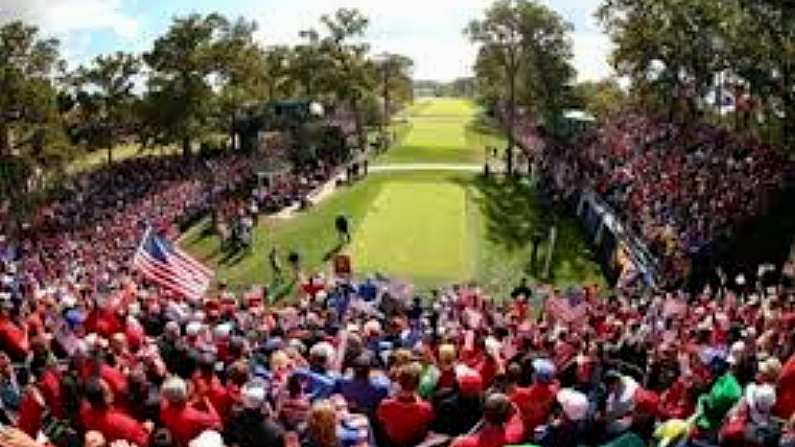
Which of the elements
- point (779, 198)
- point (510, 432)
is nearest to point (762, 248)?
point (779, 198)

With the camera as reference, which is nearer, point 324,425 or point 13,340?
point 324,425

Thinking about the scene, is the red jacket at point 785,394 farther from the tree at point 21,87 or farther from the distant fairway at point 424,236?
the tree at point 21,87

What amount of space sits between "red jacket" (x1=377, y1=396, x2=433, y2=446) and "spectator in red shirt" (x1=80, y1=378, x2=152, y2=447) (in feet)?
7.36

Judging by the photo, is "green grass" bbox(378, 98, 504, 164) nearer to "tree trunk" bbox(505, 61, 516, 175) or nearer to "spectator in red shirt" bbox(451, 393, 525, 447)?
"tree trunk" bbox(505, 61, 516, 175)

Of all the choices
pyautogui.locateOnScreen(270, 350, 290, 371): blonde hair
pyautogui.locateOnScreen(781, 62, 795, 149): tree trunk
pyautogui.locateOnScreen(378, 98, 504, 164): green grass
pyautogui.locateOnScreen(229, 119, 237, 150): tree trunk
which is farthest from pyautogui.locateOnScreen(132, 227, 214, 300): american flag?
pyautogui.locateOnScreen(229, 119, 237, 150): tree trunk

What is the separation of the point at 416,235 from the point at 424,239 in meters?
1.16

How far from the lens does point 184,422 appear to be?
12812 millimetres

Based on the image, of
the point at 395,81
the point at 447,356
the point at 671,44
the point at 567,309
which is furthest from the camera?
the point at 395,81

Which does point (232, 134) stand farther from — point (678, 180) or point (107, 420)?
point (107, 420)

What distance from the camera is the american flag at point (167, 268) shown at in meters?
29.8

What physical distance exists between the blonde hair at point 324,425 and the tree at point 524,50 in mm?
70160

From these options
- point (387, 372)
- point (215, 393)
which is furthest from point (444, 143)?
point (215, 393)

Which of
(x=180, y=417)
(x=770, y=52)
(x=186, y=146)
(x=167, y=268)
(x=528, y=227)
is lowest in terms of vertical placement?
(x=528, y=227)

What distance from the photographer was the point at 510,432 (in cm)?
1250
